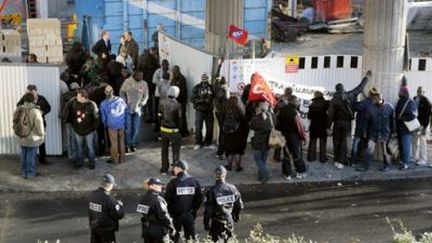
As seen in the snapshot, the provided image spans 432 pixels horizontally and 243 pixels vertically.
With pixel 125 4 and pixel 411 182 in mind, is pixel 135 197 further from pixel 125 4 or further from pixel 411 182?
pixel 125 4

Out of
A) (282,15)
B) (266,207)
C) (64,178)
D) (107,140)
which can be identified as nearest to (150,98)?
(107,140)

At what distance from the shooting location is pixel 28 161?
14.3m

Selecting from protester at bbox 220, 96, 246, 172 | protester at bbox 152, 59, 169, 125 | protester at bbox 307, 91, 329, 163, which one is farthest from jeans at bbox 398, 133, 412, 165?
protester at bbox 152, 59, 169, 125

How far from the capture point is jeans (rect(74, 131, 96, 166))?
47.9 feet

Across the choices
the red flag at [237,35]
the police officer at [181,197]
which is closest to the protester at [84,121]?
the red flag at [237,35]

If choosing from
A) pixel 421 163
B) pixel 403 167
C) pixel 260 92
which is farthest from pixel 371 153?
pixel 260 92

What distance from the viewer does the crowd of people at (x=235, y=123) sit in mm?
14398

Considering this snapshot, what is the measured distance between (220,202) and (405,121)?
520 centimetres

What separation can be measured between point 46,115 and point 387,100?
6.08m

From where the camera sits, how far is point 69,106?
14.6m

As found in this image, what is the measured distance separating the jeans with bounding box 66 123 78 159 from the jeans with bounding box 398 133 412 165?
223 inches

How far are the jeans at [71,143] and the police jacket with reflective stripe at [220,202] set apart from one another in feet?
14.6

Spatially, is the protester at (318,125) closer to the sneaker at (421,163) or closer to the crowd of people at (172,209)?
the sneaker at (421,163)

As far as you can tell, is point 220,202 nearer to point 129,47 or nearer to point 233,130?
point 233,130
